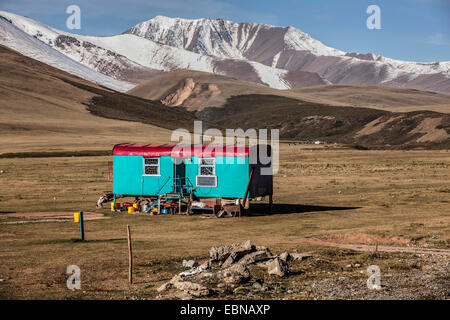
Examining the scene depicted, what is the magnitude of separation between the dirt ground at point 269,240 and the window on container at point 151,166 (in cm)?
334

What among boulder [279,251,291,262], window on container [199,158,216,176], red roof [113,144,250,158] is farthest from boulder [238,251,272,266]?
window on container [199,158,216,176]

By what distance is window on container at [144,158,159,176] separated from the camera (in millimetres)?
38312

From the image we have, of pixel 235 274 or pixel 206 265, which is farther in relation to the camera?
pixel 206 265

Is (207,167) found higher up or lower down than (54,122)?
lower down

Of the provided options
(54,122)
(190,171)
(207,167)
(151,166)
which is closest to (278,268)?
(207,167)

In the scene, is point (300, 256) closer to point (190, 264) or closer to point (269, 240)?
point (190, 264)

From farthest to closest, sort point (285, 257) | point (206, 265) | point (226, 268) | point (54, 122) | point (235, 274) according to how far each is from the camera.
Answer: point (54, 122)
point (285, 257)
point (206, 265)
point (226, 268)
point (235, 274)

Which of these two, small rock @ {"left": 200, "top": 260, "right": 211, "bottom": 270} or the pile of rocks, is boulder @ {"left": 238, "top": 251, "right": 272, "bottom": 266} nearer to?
the pile of rocks

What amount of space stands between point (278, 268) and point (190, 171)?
18.9 metres

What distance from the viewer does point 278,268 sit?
19094 millimetres

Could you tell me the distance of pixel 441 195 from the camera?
4197cm

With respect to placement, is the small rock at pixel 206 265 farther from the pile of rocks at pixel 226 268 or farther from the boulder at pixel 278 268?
the boulder at pixel 278 268

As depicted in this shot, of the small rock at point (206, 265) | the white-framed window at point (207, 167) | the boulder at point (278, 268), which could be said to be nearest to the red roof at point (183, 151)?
the white-framed window at point (207, 167)

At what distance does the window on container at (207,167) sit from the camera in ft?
121
